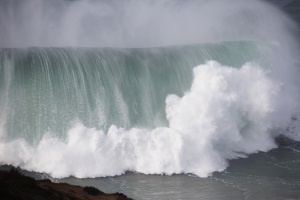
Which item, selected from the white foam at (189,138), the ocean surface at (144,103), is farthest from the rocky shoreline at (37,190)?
the white foam at (189,138)

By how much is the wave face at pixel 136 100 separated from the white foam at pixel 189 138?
3cm

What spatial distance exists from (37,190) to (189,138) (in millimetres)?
7403

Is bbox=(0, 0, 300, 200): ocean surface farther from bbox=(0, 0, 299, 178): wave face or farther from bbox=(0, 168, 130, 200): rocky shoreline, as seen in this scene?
bbox=(0, 168, 130, 200): rocky shoreline

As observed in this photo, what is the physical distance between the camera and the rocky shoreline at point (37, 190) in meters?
9.20

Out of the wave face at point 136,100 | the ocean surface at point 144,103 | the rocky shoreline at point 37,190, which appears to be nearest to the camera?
the rocky shoreline at point 37,190

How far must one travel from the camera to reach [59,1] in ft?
69.7

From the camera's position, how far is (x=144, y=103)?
57.5ft

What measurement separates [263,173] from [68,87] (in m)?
6.92

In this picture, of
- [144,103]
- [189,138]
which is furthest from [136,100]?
[189,138]

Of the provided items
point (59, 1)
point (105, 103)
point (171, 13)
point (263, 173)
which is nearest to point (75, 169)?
point (105, 103)

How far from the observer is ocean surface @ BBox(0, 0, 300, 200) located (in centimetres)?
1499

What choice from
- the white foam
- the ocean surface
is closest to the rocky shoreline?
the ocean surface

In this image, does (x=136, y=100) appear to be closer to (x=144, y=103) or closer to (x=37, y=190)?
(x=144, y=103)

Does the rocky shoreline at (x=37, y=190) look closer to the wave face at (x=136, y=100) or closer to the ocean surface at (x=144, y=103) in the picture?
the ocean surface at (x=144, y=103)
